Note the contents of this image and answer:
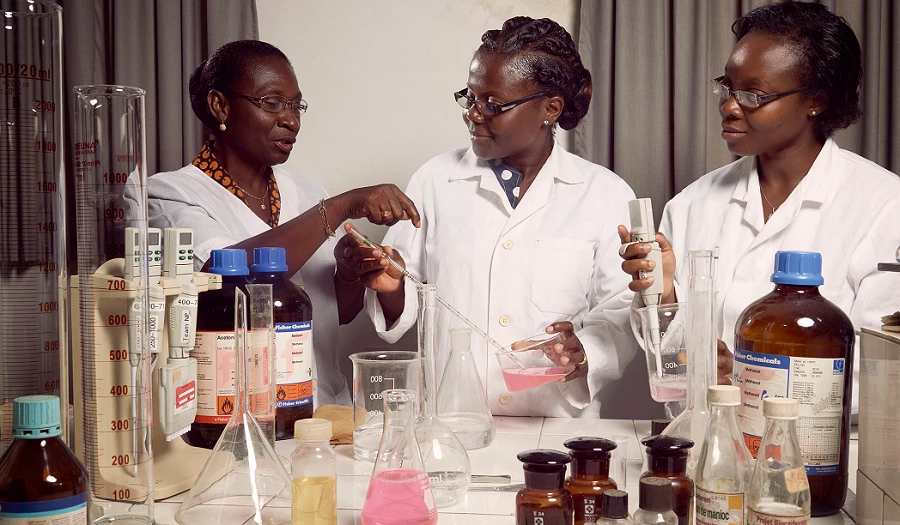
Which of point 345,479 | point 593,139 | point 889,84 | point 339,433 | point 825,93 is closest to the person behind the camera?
point 345,479

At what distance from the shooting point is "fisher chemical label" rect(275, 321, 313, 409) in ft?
4.22

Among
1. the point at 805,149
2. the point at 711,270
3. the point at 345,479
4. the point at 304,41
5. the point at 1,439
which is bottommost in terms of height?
the point at 345,479

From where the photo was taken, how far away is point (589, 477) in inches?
35.7

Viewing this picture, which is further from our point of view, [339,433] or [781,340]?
[339,433]

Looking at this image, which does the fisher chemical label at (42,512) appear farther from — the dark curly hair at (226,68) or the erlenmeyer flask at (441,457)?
the dark curly hair at (226,68)

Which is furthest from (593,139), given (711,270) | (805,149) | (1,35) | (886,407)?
(1,35)

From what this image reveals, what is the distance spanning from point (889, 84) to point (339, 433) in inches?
72.4

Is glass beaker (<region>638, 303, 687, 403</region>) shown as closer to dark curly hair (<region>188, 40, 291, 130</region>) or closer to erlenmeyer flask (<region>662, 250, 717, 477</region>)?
erlenmeyer flask (<region>662, 250, 717, 477</region>)

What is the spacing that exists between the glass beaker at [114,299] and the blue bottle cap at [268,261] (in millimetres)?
340

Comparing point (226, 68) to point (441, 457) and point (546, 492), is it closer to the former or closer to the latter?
point (441, 457)

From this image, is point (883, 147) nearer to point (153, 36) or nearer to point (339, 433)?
point (339, 433)

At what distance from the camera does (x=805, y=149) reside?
182 cm

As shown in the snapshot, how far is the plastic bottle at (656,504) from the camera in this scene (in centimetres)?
80

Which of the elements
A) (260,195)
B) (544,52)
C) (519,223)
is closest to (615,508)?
(519,223)
